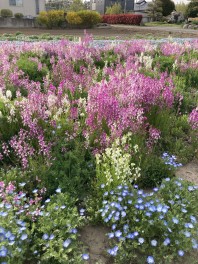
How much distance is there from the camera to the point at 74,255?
105 inches

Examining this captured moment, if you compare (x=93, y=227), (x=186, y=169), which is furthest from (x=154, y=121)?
(x=93, y=227)

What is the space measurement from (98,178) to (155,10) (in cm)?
7326

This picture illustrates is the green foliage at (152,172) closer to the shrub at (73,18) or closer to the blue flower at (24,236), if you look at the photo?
the blue flower at (24,236)

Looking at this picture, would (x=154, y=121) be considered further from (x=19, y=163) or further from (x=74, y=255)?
(x=74, y=255)

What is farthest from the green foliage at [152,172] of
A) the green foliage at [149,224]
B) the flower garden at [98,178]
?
the green foliage at [149,224]

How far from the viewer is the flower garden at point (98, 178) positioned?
278cm

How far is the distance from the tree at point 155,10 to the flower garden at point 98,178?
69.3 metres

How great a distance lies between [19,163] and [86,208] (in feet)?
4.28

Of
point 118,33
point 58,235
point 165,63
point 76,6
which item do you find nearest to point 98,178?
point 58,235

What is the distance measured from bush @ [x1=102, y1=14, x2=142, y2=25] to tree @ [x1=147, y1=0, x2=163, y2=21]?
20319 mm

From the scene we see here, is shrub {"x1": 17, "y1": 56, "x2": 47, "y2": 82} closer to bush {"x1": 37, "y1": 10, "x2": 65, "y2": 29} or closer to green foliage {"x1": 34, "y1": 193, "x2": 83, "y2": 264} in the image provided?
green foliage {"x1": 34, "y1": 193, "x2": 83, "y2": 264}

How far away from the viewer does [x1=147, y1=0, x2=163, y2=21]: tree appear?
2680 inches

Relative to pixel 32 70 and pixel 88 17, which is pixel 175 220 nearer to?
pixel 32 70

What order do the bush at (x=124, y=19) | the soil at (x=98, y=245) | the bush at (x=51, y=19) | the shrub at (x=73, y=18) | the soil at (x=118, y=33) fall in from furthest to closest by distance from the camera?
the bush at (x=124, y=19) < the shrub at (x=73, y=18) < the bush at (x=51, y=19) < the soil at (x=118, y=33) < the soil at (x=98, y=245)
